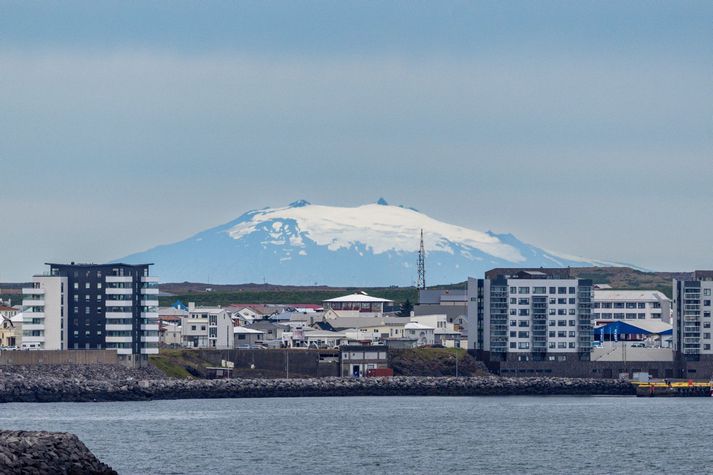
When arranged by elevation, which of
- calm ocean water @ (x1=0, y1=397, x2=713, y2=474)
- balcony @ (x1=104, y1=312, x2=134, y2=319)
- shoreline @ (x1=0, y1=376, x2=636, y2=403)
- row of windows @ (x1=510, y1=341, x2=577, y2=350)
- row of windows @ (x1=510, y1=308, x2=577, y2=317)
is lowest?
calm ocean water @ (x1=0, y1=397, x2=713, y2=474)

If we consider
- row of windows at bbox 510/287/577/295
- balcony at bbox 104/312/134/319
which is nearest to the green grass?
balcony at bbox 104/312/134/319

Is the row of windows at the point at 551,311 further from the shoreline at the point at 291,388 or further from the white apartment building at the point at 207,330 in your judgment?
the white apartment building at the point at 207,330

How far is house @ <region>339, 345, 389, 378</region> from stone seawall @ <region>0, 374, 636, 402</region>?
23.6 ft

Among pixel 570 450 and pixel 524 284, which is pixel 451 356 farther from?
pixel 570 450

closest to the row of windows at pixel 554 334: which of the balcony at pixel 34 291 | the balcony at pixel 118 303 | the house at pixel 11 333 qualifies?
the balcony at pixel 118 303

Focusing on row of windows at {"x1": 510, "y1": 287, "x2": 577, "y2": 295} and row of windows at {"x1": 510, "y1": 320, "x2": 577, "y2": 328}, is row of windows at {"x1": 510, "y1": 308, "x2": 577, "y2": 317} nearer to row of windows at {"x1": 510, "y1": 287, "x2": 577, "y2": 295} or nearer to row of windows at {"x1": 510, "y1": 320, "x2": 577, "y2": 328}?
row of windows at {"x1": 510, "y1": 320, "x2": 577, "y2": 328}

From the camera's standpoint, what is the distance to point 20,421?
114 m

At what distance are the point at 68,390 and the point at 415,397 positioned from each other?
33.3 metres

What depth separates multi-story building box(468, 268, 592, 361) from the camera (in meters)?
177

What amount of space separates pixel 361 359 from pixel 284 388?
15.1 metres

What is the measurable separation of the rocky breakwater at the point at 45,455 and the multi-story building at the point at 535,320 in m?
103

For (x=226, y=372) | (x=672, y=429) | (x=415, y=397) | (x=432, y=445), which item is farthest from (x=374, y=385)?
(x=432, y=445)

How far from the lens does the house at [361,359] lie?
17350cm

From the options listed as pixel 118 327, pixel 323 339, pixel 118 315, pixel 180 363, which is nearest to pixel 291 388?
pixel 180 363
